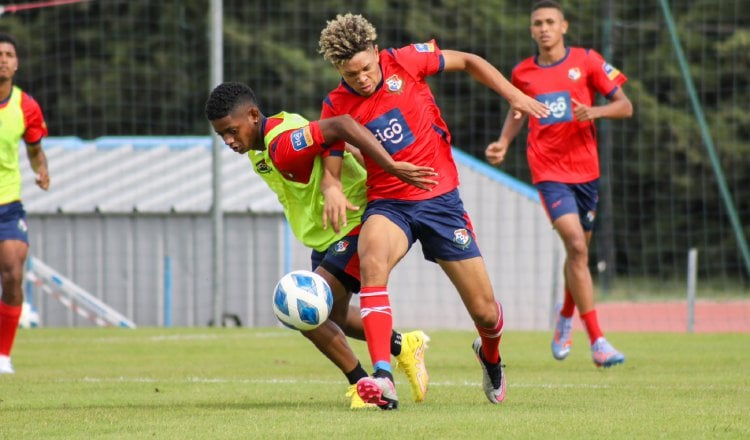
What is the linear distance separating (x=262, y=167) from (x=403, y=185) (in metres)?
0.77

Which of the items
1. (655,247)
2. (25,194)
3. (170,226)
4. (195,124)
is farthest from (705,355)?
(195,124)

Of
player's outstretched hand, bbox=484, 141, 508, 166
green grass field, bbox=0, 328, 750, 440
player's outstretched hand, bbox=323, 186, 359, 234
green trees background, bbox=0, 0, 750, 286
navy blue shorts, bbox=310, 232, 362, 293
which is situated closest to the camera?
green grass field, bbox=0, 328, 750, 440

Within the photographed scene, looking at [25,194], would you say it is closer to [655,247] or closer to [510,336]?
[510,336]

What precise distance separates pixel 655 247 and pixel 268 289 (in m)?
11.4

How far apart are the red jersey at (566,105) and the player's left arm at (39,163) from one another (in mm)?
3570

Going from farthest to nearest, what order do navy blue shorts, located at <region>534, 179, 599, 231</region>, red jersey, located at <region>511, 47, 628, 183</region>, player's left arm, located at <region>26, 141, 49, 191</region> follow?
red jersey, located at <region>511, 47, 628, 183</region>, player's left arm, located at <region>26, 141, 49, 191</region>, navy blue shorts, located at <region>534, 179, 599, 231</region>

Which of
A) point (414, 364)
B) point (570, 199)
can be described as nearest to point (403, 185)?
point (414, 364)

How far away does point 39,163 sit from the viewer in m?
10.4

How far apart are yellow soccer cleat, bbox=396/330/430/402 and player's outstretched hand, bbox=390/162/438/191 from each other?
93 cm

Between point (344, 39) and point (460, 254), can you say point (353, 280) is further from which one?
point (344, 39)

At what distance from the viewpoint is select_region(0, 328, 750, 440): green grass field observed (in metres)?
5.86

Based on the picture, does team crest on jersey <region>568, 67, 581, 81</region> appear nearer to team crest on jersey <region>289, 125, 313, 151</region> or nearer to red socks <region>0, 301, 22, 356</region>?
team crest on jersey <region>289, 125, 313, 151</region>

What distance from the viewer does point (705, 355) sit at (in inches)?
427

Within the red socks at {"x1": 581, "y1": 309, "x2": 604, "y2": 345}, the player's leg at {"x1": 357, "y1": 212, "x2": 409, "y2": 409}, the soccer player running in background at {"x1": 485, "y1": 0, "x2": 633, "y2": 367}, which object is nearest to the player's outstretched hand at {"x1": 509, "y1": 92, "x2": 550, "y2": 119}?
the player's leg at {"x1": 357, "y1": 212, "x2": 409, "y2": 409}
